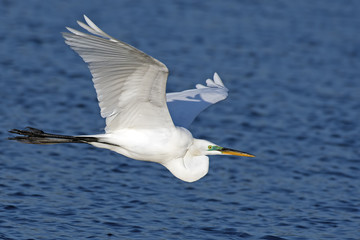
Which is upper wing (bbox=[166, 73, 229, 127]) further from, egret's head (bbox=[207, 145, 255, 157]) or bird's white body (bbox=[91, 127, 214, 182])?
bird's white body (bbox=[91, 127, 214, 182])

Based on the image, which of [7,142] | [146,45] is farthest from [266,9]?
[7,142]

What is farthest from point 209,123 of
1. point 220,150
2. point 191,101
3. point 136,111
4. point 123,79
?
point 123,79

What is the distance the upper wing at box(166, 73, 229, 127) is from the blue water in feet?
3.98

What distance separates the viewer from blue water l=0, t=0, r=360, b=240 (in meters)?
8.15

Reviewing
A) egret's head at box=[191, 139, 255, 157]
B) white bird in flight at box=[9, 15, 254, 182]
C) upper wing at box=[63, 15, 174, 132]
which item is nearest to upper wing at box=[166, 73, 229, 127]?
white bird in flight at box=[9, 15, 254, 182]

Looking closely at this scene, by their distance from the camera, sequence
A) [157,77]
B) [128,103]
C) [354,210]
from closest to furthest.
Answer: [157,77], [128,103], [354,210]

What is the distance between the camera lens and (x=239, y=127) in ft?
38.1

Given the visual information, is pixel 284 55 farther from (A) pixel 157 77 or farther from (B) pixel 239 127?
(A) pixel 157 77

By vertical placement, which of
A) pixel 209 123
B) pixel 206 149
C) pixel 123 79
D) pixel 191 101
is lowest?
pixel 206 149

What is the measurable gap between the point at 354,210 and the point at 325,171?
136 cm

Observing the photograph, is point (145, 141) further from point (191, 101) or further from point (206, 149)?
point (191, 101)

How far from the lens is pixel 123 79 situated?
6.21 meters

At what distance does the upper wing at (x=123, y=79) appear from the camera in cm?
568

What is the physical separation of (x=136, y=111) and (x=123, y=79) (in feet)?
1.74
